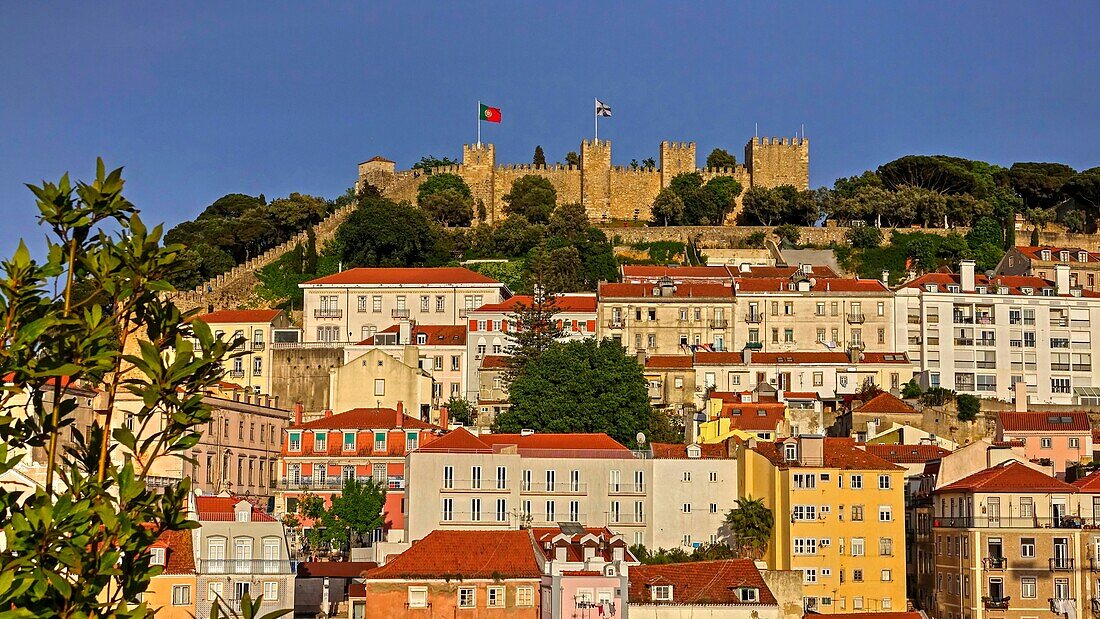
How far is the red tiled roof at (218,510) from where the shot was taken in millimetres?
49625

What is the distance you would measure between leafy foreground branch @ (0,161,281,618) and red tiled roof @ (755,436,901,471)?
47247mm

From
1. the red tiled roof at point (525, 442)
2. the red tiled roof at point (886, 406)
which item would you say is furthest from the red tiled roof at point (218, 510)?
the red tiled roof at point (886, 406)

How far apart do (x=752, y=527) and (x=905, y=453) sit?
33.8ft

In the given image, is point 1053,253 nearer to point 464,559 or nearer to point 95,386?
point 464,559

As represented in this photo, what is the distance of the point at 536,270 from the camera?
8756cm

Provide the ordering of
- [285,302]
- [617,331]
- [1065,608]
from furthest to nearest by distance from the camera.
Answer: [285,302] < [617,331] < [1065,608]

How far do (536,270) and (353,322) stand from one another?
10468 millimetres

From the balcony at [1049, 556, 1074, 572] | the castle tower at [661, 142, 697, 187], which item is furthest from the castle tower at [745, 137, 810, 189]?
the balcony at [1049, 556, 1074, 572]

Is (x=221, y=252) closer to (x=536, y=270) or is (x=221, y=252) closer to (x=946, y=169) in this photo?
(x=536, y=270)

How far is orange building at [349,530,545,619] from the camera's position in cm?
4831

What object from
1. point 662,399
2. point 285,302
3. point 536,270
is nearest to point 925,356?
point 662,399

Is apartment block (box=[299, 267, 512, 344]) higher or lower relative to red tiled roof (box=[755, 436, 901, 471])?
higher

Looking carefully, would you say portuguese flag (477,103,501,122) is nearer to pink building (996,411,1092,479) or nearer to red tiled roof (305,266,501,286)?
red tiled roof (305,266,501,286)

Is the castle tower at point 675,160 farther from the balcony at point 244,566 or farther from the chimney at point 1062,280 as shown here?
the balcony at point 244,566
